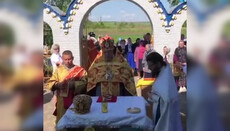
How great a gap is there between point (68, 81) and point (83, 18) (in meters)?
6.23

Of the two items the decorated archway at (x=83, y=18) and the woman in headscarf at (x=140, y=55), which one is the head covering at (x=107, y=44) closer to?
the decorated archway at (x=83, y=18)

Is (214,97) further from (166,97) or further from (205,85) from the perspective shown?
(166,97)

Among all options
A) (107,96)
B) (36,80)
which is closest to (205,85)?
(36,80)

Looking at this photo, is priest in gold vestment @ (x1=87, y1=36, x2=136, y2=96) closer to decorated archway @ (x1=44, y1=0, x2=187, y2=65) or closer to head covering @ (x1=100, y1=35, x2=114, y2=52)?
head covering @ (x1=100, y1=35, x2=114, y2=52)

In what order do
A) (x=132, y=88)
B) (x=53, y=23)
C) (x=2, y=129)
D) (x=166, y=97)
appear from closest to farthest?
(x=2, y=129), (x=166, y=97), (x=132, y=88), (x=53, y=23)

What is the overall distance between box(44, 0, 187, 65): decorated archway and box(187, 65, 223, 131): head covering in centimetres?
915

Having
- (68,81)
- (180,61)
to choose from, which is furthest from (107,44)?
(180,61)

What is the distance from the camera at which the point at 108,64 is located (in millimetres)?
4602

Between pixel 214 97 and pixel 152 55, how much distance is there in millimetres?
2368

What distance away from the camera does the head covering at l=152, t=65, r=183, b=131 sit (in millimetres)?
3418

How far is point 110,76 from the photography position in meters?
4.55

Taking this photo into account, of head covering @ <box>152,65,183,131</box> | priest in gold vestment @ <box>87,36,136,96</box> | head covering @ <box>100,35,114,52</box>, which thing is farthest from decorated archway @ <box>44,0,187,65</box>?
head covering @ <box>152,65,183,131</box>

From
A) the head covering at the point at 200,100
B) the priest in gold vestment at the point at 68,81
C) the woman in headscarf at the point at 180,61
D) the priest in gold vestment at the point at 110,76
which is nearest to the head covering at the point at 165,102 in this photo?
the priest in gold vestment at the point at 110,76

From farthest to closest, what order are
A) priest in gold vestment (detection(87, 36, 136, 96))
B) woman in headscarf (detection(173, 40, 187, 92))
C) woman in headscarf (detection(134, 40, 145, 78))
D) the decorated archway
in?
woman in headscarf (detection(134, 40, 145, 78)) < the decorated archway < woman in headscarf (detection(173, 40, 187, 92)) < priest in gold vestment (detection(87, 36, 136, 96))
